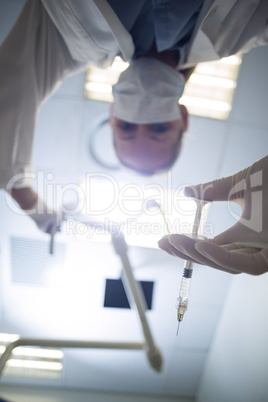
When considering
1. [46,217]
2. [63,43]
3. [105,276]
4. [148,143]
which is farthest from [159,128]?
[105,276]

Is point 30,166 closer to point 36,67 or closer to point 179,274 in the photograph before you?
point 36,67

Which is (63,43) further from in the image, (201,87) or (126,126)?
(201,87)

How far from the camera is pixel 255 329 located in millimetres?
1019

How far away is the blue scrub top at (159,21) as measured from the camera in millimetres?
908

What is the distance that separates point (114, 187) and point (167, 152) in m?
0.28

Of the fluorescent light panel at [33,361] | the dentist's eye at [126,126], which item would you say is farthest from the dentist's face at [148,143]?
the fluorescent light panel at [33,361]

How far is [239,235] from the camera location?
68 centimetres

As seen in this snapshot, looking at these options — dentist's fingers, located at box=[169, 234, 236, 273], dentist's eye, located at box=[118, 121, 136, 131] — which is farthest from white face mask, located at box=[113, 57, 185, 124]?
dentist's fingers, located at box=[169, 234, 236, 273]

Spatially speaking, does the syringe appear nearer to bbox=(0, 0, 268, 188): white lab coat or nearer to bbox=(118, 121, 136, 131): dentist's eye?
bbox=(118, 121, 136, 131): dentist's eye

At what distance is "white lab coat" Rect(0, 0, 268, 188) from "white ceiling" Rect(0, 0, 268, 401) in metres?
0.12

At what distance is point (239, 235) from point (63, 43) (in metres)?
0.96

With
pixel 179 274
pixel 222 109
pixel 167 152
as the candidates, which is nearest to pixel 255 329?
pixel 179 274

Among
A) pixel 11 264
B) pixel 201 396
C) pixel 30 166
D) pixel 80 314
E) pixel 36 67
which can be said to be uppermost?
pixel 36 67

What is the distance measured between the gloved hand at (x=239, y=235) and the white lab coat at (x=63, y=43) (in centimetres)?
52
